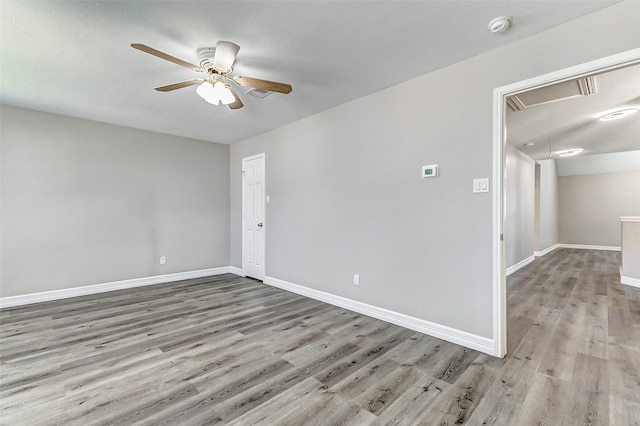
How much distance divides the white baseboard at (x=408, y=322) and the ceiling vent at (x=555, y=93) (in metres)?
2.34

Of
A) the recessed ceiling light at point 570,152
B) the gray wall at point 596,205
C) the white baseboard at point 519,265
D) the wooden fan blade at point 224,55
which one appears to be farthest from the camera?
the gray wall at point 596,205

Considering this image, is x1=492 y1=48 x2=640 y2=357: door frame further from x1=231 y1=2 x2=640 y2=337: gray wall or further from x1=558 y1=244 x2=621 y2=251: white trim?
x1=558 y1=244 x2=621 y2=251: white trim

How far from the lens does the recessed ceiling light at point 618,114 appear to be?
3723 mm

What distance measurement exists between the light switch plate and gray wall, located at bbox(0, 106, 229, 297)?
461 centimetres

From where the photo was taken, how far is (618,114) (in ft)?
12.8

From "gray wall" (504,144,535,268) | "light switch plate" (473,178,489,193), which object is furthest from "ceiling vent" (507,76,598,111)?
"gray wall" (504,144,535,268)

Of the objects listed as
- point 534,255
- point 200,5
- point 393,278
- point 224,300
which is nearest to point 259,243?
point 224,300

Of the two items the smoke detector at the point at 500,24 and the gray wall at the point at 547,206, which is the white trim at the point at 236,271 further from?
the gray wall at the point at 547,206

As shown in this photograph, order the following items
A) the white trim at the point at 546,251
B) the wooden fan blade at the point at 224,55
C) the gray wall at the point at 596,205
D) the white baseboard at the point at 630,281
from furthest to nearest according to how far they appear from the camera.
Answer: the gray wall at the point at 596,205 → the white trim at the point at 546,251 → the white baseboard at the point at 630,281 → the wooden fan blade at the point at 224,55

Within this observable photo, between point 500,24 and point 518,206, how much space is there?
4785mm

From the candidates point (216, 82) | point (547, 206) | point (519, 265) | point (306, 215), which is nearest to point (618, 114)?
point (519, 265)

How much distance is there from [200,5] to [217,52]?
0.29m

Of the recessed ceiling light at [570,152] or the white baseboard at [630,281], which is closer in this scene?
the white baseboard at [630,281]

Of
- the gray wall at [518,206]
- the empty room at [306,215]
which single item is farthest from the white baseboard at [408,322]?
the gray wall at [518,206]
